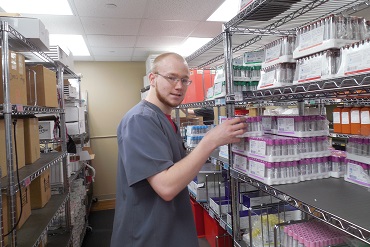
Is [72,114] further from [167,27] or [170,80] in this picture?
[170,80]

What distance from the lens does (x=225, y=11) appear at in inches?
129

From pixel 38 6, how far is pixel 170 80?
2410 mm

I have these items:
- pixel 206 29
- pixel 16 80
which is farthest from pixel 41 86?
pixel 206 29

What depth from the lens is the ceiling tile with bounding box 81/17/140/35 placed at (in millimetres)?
3352

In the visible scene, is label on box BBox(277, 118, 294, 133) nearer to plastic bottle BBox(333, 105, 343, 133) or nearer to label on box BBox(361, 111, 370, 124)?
label on box BBox(361, 111, 370, 124)

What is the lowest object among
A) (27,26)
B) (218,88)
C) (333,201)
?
(333,201)

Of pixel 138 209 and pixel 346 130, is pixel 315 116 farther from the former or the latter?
pixel 346 130

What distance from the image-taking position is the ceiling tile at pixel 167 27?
3.49 m

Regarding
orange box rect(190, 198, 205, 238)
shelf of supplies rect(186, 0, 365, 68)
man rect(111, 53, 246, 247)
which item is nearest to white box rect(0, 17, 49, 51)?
man rect(111, 53, 246, 247)

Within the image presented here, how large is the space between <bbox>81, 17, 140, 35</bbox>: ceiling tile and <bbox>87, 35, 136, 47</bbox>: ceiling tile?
19 centimetres

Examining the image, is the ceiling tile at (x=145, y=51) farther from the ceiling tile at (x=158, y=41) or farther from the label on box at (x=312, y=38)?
the label on box at (x=312, y=38)

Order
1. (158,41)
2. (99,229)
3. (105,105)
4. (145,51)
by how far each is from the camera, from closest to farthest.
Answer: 1. (99,229)
2. (158,41)
3. (145,51)
4. (105,105)

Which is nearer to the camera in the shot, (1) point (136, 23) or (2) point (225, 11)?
(2) point (225, 11)

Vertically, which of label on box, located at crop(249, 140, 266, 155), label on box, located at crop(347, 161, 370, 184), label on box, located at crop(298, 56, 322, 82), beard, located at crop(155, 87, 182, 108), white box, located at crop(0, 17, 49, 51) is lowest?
label on box, located at crop(347, 161, 370, 184)
